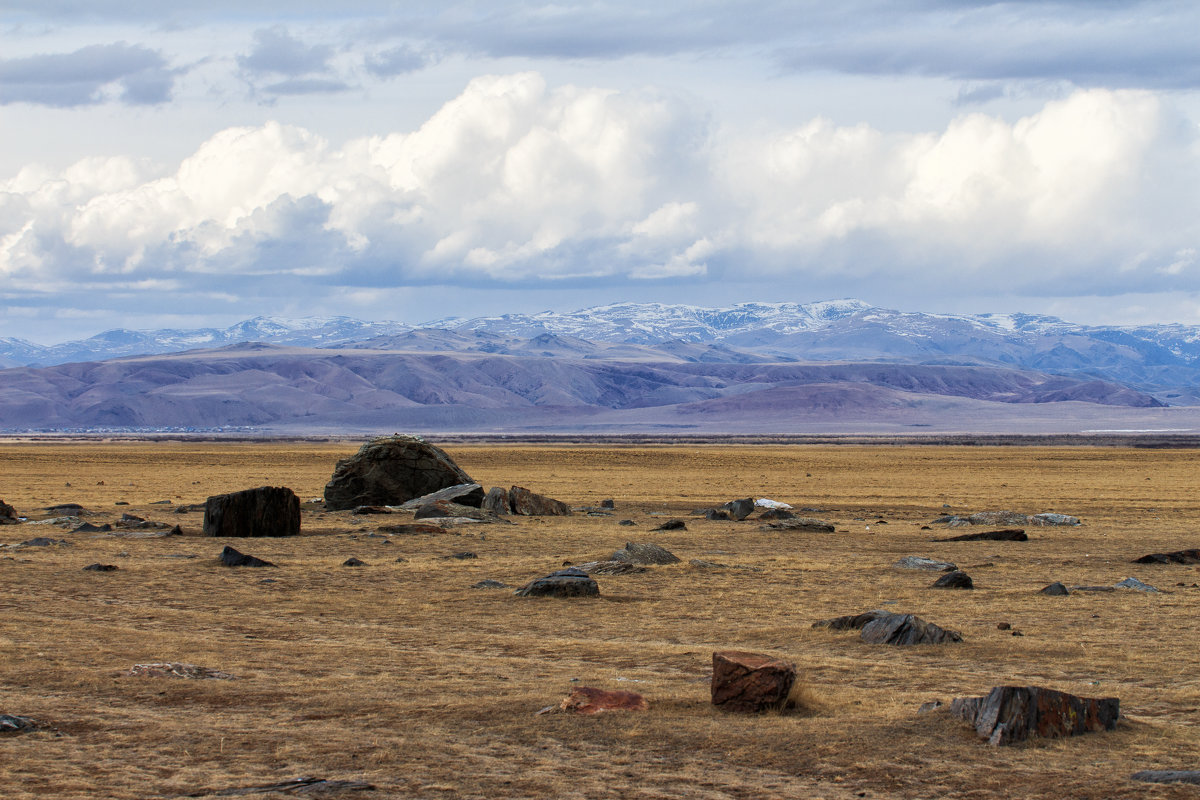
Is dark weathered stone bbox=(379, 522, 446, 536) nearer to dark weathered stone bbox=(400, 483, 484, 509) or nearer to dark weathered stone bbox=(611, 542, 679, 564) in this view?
dark weathered stone bbox=(400, 483, 484, 509)

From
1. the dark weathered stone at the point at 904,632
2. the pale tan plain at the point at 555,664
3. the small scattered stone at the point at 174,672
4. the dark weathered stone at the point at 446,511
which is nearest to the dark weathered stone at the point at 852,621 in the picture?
the pale tan plain at the point at 555,664

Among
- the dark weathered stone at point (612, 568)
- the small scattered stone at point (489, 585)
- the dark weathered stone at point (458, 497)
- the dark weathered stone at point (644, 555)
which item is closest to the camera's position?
the small scattered stone at point (489, 585)

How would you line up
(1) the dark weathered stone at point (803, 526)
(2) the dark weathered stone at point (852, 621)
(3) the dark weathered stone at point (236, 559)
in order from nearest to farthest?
1. (2) the dark weathered stone at point (852, 621)
2. (3) the dark weathered stone at point (236, 559)
3. (1) the dark weathered stone at point (803, 526)

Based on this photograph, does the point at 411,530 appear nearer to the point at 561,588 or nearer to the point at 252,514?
the point at 252,514

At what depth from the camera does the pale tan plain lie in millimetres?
9109

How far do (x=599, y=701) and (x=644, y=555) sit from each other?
11.5m

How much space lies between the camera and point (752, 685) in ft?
36.5

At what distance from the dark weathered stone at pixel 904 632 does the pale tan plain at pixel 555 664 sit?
0.83ft

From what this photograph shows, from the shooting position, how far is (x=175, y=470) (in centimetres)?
7181

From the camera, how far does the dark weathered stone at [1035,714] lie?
984 cm

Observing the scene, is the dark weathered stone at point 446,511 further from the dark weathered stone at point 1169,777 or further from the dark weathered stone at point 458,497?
the dark weathered stone at point 1169,777

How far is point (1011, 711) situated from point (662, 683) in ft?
12.0

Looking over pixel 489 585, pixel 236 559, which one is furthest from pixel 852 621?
pixel 236 559

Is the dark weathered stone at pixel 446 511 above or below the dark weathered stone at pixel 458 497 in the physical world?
below
